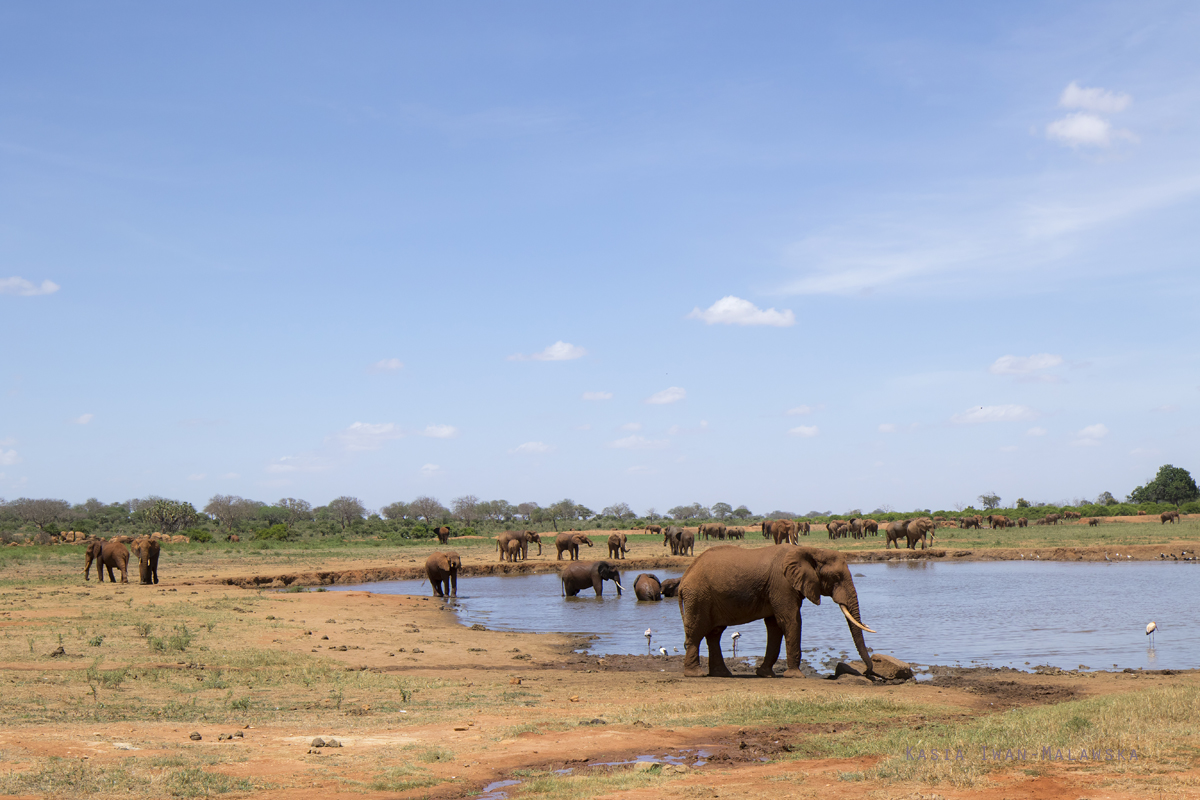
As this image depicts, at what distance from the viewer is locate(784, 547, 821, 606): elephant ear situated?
17.2 m

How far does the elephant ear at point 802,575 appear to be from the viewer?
678 inches

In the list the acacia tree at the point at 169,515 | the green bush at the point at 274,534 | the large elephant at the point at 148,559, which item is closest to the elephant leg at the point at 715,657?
the large elephant at the point at 148,559

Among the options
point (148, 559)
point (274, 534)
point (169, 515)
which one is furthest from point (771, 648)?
point (169, 515)

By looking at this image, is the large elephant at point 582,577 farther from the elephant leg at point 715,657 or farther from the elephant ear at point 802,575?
the elephant ear at point 802,575

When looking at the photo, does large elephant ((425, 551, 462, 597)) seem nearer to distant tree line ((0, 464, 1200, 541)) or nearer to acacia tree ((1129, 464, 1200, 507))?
distant tree line ((0, 464, 1200, 541))

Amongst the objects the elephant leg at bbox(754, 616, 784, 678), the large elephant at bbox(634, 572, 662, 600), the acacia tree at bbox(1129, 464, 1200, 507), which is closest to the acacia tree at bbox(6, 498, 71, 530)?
the large elephant at bbox(634, 572, 662, 600)

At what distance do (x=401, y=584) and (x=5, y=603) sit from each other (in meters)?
19.3

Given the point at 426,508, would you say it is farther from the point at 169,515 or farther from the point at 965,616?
the point at 965,616

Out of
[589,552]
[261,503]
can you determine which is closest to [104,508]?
[261,503]

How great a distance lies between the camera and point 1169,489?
352 ft

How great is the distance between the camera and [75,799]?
811cm

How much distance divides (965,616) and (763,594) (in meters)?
12.9

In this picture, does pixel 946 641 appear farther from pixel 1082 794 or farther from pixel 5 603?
pixel 5 603

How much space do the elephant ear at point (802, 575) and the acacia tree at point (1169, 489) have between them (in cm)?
10591
